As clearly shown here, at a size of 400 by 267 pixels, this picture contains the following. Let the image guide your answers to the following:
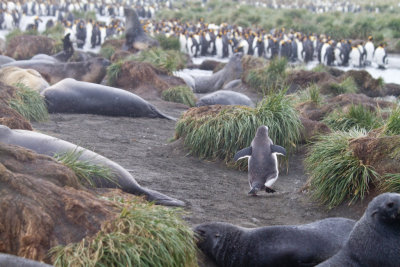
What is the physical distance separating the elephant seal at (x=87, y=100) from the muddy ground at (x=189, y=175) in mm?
153

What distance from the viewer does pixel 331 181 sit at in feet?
17.9

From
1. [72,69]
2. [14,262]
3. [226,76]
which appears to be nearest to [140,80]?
[72,69]

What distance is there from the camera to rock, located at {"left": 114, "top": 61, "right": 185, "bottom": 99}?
11812 millimetres

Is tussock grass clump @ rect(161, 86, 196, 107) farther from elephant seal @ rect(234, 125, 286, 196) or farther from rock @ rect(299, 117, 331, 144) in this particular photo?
elephant seal @ rect(234, 125, 286, 196)

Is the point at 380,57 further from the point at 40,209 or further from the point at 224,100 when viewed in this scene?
the point at 40,209

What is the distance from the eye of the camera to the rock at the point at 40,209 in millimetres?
3246

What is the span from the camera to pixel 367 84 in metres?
15.0

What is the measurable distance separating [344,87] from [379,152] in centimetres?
839

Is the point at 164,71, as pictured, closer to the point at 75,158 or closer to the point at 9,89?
the point at 9,89

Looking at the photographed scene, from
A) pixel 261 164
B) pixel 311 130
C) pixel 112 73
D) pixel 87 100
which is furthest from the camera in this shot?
pixel 112 73

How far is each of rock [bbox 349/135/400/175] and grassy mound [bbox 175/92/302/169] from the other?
1.66 metres

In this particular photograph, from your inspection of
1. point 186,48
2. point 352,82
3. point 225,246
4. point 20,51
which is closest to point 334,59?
point 186,48

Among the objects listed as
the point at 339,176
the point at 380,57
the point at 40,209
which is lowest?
the point at 380,57

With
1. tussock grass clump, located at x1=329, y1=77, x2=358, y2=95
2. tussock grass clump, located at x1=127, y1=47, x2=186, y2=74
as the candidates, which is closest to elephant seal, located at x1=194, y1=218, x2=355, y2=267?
tussock grass clump, located at x1=127, y1=47, x2=186, y2=74
